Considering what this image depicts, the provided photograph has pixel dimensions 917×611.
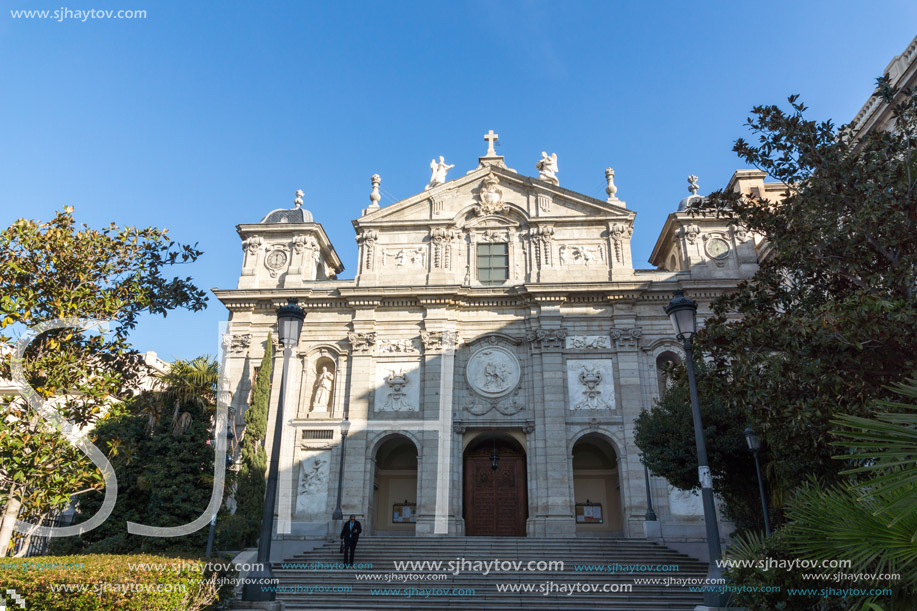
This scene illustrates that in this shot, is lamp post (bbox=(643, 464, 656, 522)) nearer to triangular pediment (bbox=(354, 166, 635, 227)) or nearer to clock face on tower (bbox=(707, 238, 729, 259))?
clock face on tower (bbox=(707, 238, 729, 259))

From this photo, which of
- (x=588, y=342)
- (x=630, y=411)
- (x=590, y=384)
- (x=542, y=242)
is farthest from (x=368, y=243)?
(x=630, y=411)

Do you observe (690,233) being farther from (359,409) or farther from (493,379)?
(359,409)

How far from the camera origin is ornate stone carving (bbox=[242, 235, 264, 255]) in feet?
93.8

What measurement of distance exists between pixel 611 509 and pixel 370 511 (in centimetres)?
1064

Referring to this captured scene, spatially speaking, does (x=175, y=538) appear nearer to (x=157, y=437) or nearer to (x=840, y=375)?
(x=157, y=437)

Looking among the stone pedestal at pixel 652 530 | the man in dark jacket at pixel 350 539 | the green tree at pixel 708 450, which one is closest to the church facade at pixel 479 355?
the stone pedestal at pixel 652 530

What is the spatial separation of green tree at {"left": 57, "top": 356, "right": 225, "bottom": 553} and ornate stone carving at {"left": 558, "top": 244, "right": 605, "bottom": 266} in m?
15.9

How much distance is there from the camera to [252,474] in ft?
73.9

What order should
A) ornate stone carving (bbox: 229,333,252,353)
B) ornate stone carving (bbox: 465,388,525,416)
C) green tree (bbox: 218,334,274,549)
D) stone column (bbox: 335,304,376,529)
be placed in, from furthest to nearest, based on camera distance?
ornate stone carving (bbox: 229,333,252,353) < ornate stone carving (bbox: 465,388,525,416) < stone column (bbox: 335,304,376,529) < green tree (bbox: 218,334,274,549)

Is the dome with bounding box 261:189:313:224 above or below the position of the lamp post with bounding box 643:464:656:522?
above

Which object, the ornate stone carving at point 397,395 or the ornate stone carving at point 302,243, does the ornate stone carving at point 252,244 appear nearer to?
the ornate stone carving at point 302,243

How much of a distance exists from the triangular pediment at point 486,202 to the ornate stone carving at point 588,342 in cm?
601

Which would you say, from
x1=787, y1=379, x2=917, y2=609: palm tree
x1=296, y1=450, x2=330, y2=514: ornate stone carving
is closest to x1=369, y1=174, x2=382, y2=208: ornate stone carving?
x1=296, y1=450, x2=330, y2=514: ornate stone carving

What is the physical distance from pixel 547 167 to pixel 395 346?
12263mm
